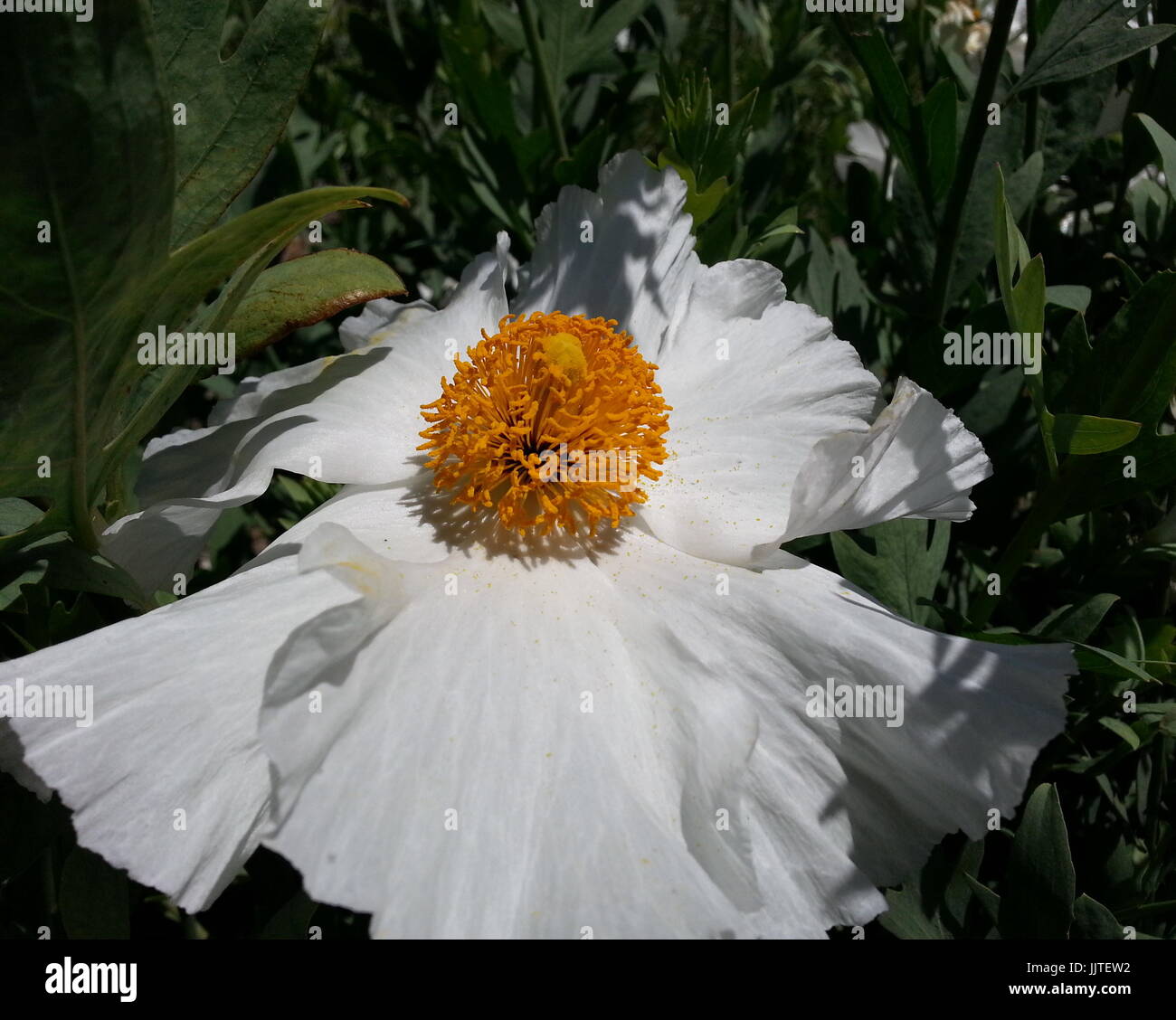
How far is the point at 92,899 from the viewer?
1193mm

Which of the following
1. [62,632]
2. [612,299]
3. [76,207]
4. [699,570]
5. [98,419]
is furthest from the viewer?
[612,299]

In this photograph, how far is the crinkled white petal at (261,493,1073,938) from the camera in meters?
1.02

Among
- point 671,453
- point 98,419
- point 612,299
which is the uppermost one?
point 612,299

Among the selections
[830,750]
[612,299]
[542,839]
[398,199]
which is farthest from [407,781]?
[612,299]

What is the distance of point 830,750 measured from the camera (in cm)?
120

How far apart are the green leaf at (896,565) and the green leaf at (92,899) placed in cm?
104

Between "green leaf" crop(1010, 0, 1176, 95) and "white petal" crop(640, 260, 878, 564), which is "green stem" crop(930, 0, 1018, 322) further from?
"white petal" crop(640, 260, 878, 564)

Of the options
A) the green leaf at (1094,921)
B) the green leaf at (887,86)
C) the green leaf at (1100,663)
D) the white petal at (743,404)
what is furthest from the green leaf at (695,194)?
the green leaf at (1094,921)

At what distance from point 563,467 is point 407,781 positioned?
19.8 inches

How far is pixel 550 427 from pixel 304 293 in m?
0.37
